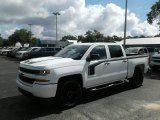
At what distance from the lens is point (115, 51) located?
9008 millimetres

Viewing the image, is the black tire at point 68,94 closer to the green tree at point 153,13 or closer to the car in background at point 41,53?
the car in background at point 41,53

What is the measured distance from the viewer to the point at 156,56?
16.7m

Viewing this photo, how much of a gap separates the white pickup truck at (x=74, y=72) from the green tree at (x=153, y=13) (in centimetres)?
2569

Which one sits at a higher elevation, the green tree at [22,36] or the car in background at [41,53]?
the green tree at [22,36]

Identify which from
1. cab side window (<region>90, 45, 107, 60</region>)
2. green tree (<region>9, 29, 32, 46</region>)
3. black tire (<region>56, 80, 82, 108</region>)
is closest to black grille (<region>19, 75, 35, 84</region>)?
black tire (<region>56, 80, 82, 108</region>)

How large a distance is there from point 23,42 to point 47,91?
274 feet

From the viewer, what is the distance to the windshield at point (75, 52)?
775 cm

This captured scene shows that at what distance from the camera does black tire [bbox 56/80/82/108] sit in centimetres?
683

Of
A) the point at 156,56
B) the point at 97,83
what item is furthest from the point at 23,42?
the point at 97,83

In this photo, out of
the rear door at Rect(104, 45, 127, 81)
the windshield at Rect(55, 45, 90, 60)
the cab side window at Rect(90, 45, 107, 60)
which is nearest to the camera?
the windshield at Rect(55, 45, 90, 60)

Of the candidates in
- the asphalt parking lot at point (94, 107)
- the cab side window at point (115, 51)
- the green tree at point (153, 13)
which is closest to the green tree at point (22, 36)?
the green tree at point (153, 13)

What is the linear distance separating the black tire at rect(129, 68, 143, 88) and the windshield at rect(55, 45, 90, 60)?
3065 mm

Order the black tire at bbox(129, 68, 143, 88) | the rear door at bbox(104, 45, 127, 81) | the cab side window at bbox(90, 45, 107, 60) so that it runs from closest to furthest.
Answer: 1. the cab side window at bbox(90, 45, 107, 60)
2. the rear door at bbox(104, 45, 127, 81)
3. the black tire at bbox(129, 68, 143, 88)

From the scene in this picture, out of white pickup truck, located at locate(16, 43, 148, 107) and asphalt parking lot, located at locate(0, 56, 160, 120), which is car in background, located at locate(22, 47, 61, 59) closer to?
asphalt parking lot, located at locate(0, 56, 160, 120)
